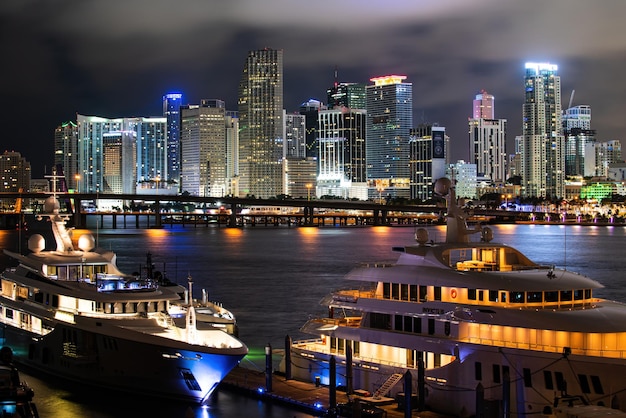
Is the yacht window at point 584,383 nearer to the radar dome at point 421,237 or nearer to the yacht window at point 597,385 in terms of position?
the yacht window at point 597,385

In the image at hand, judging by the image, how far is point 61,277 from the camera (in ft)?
102

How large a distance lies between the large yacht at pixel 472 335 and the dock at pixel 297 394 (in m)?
0.47

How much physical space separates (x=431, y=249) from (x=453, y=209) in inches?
91.6

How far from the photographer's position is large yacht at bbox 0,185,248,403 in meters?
25.1

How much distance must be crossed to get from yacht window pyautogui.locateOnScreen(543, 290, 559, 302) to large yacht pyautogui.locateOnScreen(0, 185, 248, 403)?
895 cm

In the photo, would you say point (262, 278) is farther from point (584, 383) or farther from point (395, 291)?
point (584, 383)

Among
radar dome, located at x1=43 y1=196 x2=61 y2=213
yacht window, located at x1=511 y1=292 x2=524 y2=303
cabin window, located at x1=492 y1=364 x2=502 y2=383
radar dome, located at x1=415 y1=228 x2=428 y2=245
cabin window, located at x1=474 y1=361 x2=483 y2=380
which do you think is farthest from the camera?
radar dome, located at x1=43 y1=196 x2=61 y2=213

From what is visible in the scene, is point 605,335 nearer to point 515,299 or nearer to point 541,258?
point 515,299

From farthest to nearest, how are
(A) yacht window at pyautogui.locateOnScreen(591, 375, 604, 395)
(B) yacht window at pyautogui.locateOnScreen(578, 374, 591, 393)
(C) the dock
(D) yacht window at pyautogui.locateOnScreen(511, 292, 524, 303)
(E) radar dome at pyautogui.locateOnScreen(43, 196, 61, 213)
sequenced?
1. (E) radar dome at pyautogui.locateOnScreen(43, 196, 61, 213)
2. (D) yacht window at pyautogui.locateOnScreen(511, 292, 524, 303)
3. (C) the dock
4. (B) yacht window at pyautogui.locateOnScreen(578, 374, 591, 393)
5. (A) yacht window at pyautogui.locateOnScreen(591, 375, 604, 395)

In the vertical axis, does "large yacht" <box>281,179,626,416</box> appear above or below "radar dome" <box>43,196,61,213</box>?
below

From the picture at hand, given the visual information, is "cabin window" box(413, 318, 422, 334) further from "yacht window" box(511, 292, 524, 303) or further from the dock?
"yacht window" box(511, 292, 524, 303)

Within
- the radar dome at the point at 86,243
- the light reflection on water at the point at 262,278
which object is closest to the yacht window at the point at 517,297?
the light reflection on water at the point at 262,278

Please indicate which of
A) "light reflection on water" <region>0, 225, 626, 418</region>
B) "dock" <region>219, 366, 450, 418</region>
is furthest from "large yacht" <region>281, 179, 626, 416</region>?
"light reflection on water" <region>0, 225, 626, 418</region>

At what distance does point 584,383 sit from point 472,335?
367 cm
